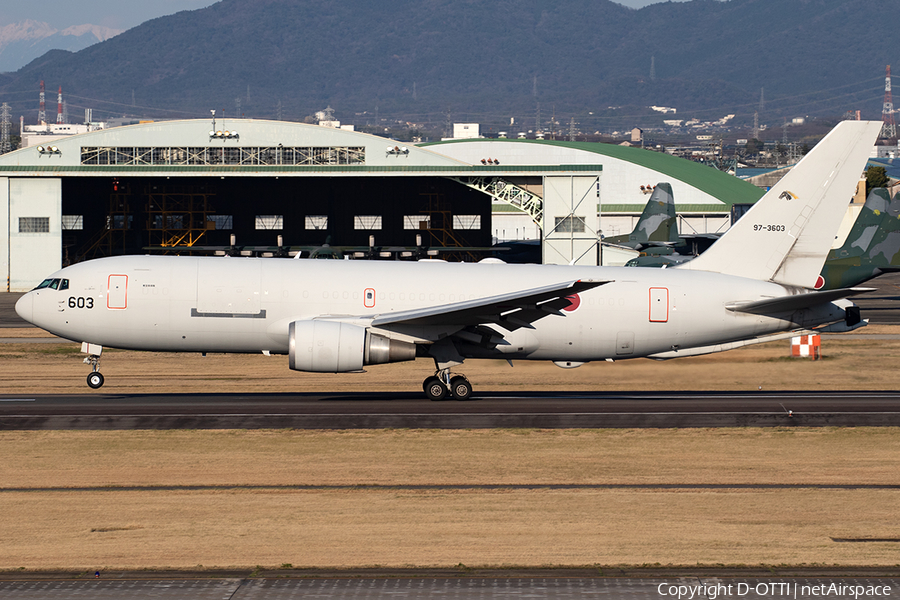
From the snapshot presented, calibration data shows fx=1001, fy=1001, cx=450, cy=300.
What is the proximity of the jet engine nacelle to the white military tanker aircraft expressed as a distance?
3 centimetres

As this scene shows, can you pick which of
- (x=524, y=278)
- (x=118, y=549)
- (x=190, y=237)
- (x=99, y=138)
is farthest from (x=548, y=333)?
(x=190, y=237)

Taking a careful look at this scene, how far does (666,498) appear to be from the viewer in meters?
20.7

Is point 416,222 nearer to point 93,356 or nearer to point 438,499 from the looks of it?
point 93,356

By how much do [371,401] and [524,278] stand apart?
6.46m

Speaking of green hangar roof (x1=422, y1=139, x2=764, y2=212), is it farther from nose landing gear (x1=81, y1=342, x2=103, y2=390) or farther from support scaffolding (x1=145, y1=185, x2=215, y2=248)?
nose landing gear (x1=81, y1=342, x2=103, y2=390)

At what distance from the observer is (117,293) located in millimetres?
31969

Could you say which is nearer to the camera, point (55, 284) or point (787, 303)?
point (787, 303)

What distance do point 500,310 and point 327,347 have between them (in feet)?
17.8

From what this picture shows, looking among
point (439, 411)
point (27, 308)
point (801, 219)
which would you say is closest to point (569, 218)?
point (801, 219)

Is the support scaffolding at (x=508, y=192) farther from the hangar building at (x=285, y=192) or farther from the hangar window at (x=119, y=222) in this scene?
the hangar window at (x=119, y=222)

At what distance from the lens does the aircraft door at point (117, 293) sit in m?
31.9

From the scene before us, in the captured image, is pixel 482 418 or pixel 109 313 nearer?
pixel 482 418

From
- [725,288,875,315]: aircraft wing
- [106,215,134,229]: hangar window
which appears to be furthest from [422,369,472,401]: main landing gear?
[106,215,134,229]: hangar window

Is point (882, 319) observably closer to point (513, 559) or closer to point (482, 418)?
point (482, 418)
